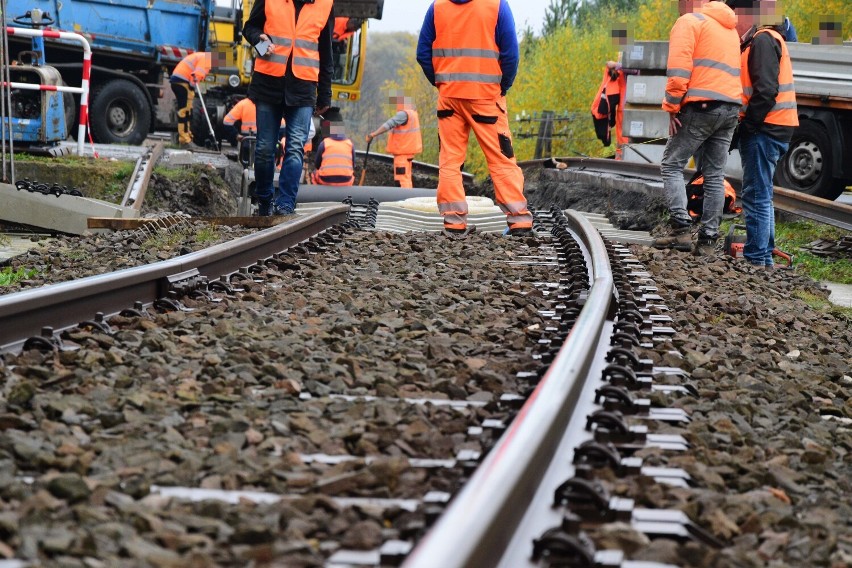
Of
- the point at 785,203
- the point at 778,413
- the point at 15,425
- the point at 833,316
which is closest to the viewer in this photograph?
the point at 15,425

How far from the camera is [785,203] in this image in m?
10.2

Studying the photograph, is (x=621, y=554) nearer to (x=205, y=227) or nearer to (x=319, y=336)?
(x=319, y=336)

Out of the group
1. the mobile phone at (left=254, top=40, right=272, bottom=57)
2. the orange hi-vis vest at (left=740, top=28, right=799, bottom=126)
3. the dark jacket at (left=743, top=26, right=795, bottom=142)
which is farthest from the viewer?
the mobile phone at (left=254, top=40, right=272, bottom=57)

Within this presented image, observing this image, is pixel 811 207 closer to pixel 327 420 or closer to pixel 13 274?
pixel 13 274

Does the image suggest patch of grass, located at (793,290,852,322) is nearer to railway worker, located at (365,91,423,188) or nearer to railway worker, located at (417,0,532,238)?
railway worker, located at (417,0,532,238)

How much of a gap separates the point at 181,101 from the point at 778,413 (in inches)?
754

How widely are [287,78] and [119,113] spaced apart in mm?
9640

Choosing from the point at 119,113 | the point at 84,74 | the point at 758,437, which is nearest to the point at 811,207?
the point at 758,437

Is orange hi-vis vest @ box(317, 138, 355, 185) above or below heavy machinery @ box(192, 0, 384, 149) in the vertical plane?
below

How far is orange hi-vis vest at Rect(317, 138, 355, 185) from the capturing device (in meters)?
14.1

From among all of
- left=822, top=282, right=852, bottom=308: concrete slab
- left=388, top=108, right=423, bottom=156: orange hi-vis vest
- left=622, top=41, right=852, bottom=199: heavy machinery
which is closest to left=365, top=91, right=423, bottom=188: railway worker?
left=388, top=108, right=423, bottom=156: orange hi-vis vest

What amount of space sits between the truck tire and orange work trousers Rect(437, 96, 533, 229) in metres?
10.0

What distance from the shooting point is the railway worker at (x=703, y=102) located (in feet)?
24.8

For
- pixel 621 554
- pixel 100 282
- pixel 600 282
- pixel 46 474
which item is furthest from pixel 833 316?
pixel 46 474
